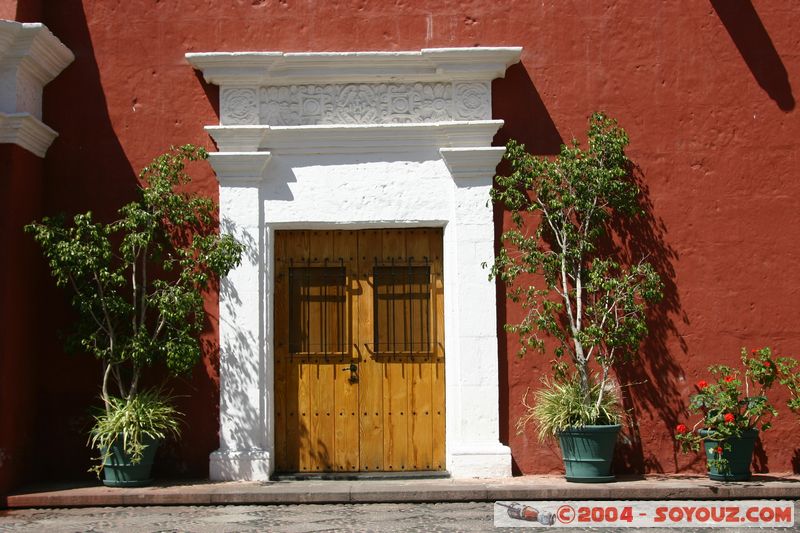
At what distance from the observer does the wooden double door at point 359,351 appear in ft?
28.8

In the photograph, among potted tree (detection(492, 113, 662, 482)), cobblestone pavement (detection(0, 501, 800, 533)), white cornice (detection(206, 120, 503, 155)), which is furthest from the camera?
white cornice (detection(206, 120, 503, 155))

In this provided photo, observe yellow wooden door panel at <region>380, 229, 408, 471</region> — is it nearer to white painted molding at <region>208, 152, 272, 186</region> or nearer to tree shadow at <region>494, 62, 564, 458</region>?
tree shadow at <region>494, 62, 564, 458</region>

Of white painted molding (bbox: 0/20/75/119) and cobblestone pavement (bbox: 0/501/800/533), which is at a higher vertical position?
white painted molding (bbox: 0/20/75/119)

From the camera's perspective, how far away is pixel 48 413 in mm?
8672

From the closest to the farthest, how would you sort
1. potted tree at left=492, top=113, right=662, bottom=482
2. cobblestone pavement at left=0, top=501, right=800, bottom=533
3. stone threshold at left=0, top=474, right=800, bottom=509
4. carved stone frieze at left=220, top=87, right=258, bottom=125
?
cobblestone pavement at left=0, top=501, right=800, bottom=533
stone threshold at left=0, top=474, right=800, bottom=509
potted tree at left=492, top=113, right=662, bottom=482
carved stone frieze at left=220, top=87, right=258, bottom=125

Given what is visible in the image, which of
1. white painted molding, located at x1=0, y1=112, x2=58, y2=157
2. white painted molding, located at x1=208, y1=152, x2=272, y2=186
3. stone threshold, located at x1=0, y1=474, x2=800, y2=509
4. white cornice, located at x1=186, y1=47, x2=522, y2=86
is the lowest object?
stone threshold, located at x1=0, y1=474, x2=800, y2=509

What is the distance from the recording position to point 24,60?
833 cm

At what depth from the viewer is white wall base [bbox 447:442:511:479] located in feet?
27.7

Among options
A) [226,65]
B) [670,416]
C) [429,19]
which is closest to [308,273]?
[226,65]

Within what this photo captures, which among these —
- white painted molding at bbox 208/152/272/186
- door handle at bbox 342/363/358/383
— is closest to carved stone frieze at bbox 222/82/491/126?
white painted molding at bbox 208/152/272/186

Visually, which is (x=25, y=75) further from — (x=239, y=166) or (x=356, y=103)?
(x=356, y=103)

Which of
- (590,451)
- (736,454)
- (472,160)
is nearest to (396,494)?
(590,451)

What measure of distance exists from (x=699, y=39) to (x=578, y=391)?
338 cm

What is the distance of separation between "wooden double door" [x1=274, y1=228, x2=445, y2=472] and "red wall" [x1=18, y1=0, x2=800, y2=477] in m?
0.69
